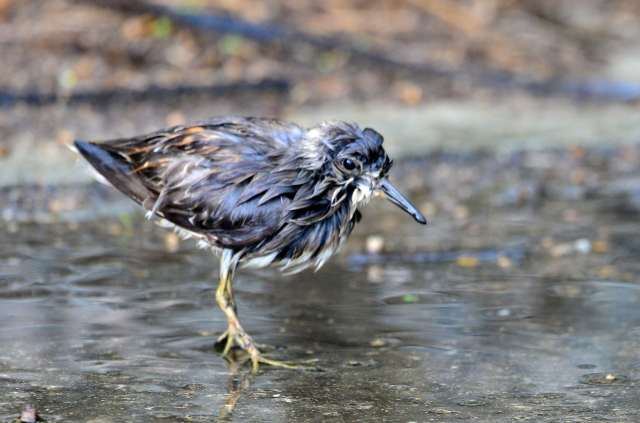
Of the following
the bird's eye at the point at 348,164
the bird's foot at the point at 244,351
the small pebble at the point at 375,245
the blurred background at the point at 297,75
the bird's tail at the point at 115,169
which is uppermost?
the blurred background at the point at 297,75

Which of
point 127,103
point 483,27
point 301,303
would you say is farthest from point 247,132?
point 483,27

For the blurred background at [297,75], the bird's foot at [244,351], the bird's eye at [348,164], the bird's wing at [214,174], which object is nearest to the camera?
the bird's foot at [244,351]

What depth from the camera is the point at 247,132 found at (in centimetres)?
595

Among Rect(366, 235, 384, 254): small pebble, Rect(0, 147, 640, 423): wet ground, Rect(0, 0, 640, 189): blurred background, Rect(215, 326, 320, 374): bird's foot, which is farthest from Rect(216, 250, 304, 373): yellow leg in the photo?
Rect(0, 0, 640, 189): blurred background

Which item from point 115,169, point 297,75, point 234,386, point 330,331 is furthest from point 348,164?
point 297,75

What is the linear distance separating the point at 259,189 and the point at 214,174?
1.01 feet

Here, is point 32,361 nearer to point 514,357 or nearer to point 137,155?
point 137,155

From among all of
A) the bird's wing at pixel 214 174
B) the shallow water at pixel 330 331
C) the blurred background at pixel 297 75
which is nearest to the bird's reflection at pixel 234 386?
the shallow water at pixel 330 331

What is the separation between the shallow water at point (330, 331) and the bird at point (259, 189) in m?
0.40

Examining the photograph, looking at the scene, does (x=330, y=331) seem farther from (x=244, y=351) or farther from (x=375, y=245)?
(x=375, y=245)

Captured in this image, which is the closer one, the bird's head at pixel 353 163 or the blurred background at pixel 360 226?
the blurred background at pixel 360 226

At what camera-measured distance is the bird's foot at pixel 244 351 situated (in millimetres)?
5344

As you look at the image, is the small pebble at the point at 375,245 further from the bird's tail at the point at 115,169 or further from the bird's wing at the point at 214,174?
the bird's tail at the point at 115,169

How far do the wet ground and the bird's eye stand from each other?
886 millimetres
